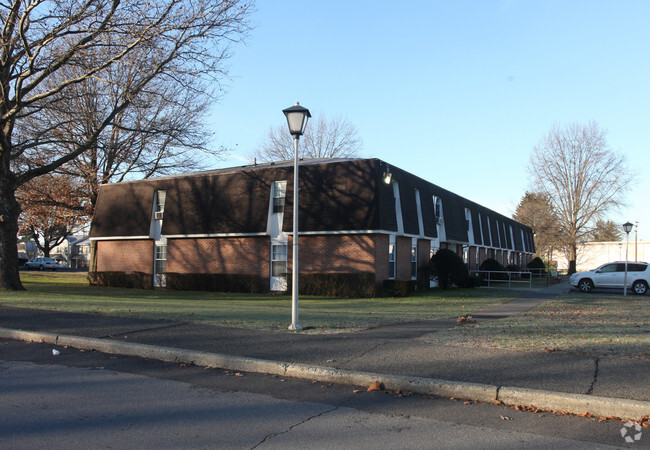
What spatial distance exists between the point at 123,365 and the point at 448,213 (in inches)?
998

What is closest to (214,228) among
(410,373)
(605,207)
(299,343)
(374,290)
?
(374,290)

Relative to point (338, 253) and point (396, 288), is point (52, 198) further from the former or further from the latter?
point (396, 288)

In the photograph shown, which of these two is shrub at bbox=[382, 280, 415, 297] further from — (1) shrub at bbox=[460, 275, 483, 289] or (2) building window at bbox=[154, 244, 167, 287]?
(2) building window at bbox=[154, 244, 167, 287]

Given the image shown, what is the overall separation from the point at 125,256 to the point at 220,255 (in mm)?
6729

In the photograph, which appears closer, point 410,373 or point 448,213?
point 410,373

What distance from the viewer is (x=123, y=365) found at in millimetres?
8023

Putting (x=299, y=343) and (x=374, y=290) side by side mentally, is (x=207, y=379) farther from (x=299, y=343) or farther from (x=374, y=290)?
(x=374, y=290)

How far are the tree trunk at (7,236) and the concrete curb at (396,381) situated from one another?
11.8m

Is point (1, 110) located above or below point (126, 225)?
above

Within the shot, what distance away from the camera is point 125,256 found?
2864 centimetres

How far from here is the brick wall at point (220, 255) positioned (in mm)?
24344

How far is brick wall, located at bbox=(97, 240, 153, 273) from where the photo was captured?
91.4 feet

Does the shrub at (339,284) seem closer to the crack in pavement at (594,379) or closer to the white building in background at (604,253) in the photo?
the crack in pavement at (594,379)

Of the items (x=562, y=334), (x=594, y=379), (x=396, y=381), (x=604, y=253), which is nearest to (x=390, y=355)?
(x=396, y=381)
